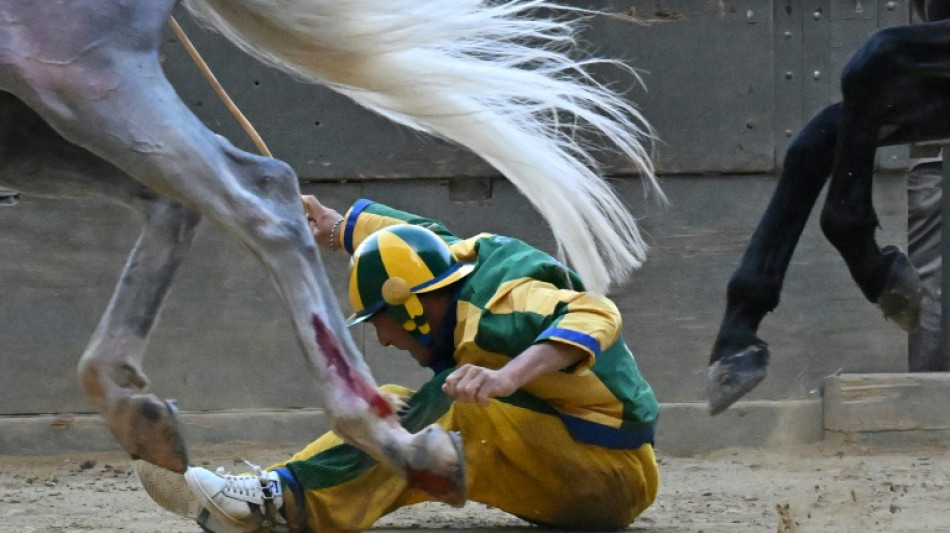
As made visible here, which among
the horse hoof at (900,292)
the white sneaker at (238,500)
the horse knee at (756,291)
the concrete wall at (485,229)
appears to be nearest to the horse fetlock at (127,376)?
the white sneaker at (238,500)

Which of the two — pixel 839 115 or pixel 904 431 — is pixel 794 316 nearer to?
pixel 904 431

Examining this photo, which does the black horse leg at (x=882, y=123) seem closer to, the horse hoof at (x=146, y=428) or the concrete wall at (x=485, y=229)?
the horse hoof at (x=146, y=428)

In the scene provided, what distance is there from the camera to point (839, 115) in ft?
11.3

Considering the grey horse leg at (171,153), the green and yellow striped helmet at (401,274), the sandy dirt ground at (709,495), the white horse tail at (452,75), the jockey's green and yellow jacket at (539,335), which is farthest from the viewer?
the sandy dirt ground at (709,495)

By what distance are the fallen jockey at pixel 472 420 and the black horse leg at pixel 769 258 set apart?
317mm

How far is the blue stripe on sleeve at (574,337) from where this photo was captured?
318cm

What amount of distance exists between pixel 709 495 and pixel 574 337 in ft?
4.42

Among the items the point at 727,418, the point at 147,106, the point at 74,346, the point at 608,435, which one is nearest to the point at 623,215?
the point at 608,435

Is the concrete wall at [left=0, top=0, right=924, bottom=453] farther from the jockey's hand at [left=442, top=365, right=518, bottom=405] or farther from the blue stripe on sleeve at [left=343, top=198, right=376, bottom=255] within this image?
the jockey's hand at [left=442, top=365, right=518, bottom=405]

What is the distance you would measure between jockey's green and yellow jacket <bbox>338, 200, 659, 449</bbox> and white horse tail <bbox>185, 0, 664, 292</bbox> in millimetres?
142

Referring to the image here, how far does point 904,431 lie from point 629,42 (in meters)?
1.74

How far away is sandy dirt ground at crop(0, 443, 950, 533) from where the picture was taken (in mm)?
3770

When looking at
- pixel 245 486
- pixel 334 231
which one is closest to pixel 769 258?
pixel 334 231

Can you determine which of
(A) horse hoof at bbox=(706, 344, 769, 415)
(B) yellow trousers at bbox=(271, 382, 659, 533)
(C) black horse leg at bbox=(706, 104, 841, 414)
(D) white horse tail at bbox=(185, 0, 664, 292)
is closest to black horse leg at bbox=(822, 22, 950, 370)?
(C) black horse leg at bbox=(706, 104, 841, 414)
